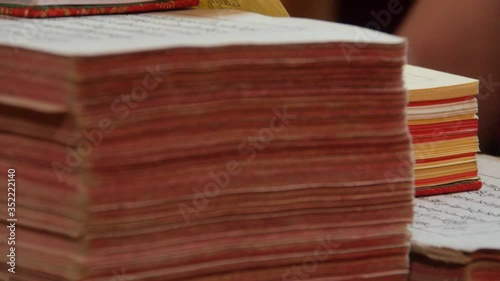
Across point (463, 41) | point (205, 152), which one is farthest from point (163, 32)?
point (463, 41)

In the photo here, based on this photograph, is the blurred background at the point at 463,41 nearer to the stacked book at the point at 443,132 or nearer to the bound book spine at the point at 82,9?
the stacked book at the point at 443,132

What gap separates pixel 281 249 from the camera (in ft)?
2.75

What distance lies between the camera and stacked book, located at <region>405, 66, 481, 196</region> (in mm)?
1105

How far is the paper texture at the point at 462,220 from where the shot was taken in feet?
3.02

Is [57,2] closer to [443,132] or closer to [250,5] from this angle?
[250,5]

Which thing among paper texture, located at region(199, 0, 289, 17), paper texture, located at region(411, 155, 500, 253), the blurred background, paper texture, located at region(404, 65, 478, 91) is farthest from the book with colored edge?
the blurred background

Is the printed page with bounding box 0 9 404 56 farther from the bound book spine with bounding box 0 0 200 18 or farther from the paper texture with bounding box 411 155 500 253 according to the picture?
the paper texture with bounding box 411 155 500 253

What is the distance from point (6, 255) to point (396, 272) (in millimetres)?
369

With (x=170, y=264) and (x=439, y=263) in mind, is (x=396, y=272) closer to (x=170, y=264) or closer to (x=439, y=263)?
(x=439, y=263)

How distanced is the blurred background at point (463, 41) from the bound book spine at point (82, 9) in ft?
1.98

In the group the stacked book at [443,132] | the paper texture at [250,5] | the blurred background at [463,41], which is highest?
the blurred background at [463,41]

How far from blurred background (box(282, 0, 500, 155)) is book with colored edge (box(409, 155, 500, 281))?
519 millimetres

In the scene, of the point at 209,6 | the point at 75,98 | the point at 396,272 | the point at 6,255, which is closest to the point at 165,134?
the point at 75,98

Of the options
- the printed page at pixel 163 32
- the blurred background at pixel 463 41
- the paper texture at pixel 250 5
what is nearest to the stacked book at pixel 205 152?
the printed page at pixel 163 32
